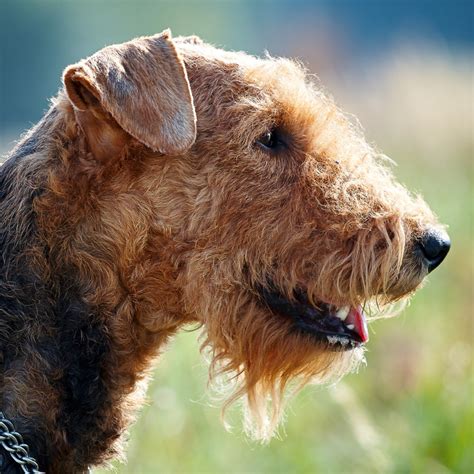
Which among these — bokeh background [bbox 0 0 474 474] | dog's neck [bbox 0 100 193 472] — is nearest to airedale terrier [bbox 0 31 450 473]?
dog's neck [bbox 0 100 193 472]

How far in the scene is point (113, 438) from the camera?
328 cm

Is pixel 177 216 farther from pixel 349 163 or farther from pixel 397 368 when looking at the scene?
pixel 397 368

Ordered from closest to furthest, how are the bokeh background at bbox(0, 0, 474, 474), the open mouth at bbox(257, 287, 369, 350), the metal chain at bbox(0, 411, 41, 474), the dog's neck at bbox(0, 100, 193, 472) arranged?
the metal chain at bbox(0, 411, 41, 474)
the dog's neck at bbox(0, 100, 193, 472)
the open mouth at bbox(257, 287, 369, 350)
the bokeh background at bbox(0, 0, 474, 474)

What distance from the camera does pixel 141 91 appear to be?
129 inches

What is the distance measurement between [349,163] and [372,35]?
29.6 meters

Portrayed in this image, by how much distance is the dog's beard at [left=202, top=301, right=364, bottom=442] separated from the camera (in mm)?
3420

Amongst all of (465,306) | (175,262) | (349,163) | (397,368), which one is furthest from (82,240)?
(465,306)

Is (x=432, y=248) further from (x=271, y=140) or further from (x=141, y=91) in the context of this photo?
(x=141, y=91)

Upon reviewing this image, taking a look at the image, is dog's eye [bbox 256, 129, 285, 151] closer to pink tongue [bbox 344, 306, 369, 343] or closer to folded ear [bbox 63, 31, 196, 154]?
folded ear [bbox 63, 31, 196, 154]

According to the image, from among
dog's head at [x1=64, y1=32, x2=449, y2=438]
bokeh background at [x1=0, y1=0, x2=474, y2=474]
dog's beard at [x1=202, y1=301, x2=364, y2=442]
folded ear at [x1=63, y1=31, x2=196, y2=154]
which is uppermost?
Result: folded ear at [x1=63, y1=31, x2=196, y2=154]

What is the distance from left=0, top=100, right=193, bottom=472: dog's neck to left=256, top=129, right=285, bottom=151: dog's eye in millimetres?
515

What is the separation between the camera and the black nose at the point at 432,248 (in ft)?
10.8

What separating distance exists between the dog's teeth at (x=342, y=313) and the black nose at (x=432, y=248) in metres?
0.37

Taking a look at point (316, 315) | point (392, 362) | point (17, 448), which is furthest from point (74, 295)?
point (392, 362)
